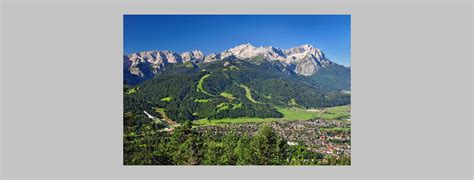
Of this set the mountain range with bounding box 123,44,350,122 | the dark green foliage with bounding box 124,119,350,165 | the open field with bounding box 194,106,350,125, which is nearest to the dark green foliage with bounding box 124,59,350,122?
the mountain range with bounding box 123,44,350,122

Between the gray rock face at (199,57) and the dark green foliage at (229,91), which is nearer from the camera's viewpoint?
the gray rock face at (199,57)

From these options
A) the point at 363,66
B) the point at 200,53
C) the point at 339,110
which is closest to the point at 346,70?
the point at 339,110

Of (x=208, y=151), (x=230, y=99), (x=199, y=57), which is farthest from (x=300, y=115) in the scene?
(x=208, y=151)

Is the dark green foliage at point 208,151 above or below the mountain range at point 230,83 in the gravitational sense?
below

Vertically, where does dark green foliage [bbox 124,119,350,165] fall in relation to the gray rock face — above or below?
below

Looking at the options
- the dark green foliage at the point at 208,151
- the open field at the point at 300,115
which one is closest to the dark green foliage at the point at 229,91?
the open field at the point at 300,115

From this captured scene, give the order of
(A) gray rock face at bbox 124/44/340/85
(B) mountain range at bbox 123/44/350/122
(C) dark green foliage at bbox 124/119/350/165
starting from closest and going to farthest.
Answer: (C) dark green foliage at bbox 124/119/350/165
(A) gray rock face at bbox 124/44/340/85
(B) mountain range at bbox 123/44/350/122

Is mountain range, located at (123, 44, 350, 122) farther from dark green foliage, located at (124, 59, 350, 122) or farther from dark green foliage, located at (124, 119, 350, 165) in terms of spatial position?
dark green foliage, located at (124, 119, 350, 165)

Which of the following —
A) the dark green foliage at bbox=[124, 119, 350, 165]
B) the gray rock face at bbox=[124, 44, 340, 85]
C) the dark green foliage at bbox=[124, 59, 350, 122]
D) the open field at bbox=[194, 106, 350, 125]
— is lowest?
the dark green foliage at bbox=[124, 119, 350, 165]

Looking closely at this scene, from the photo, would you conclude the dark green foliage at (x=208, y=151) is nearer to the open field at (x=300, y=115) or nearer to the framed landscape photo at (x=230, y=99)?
the framed landscape photo at (x=230, y=99)

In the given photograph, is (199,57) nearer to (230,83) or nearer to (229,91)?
(229,91)
